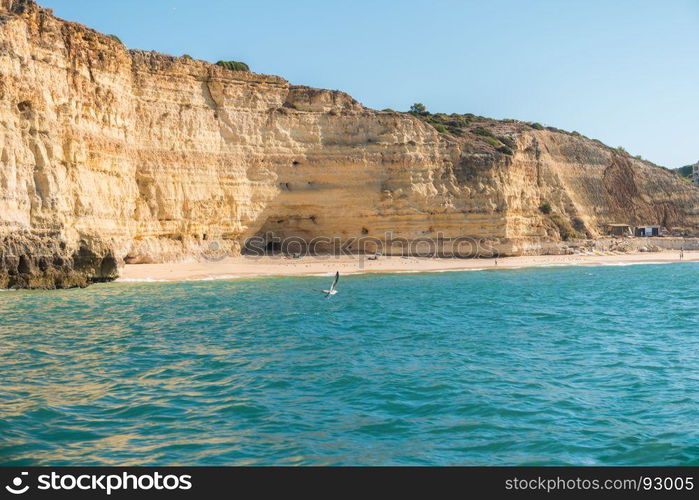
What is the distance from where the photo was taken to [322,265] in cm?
3966

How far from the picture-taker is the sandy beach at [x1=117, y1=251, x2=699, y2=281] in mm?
32938

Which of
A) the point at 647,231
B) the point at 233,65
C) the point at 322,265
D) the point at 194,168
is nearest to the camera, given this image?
the point at 194,168

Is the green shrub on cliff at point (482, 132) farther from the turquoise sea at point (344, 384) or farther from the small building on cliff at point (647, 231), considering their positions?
the turquoise sea at point (344, 384)

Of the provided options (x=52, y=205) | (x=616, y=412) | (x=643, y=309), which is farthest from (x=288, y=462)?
(x=52, y=205)

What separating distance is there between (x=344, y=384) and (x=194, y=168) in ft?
96.0

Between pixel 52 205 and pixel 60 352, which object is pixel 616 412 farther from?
pixel 52 205

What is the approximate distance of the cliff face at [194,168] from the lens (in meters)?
27.0

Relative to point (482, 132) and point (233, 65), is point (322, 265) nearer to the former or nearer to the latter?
point (233, 65)

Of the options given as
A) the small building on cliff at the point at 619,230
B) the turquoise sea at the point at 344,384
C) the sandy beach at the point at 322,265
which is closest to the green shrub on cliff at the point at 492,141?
the sandy beach at the point at 322,265

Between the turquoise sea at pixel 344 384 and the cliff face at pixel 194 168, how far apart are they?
647 cm

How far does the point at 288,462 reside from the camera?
295 inches

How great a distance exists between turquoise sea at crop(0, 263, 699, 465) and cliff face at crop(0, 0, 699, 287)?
6.47m

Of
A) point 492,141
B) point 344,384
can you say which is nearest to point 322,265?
point 492,141
